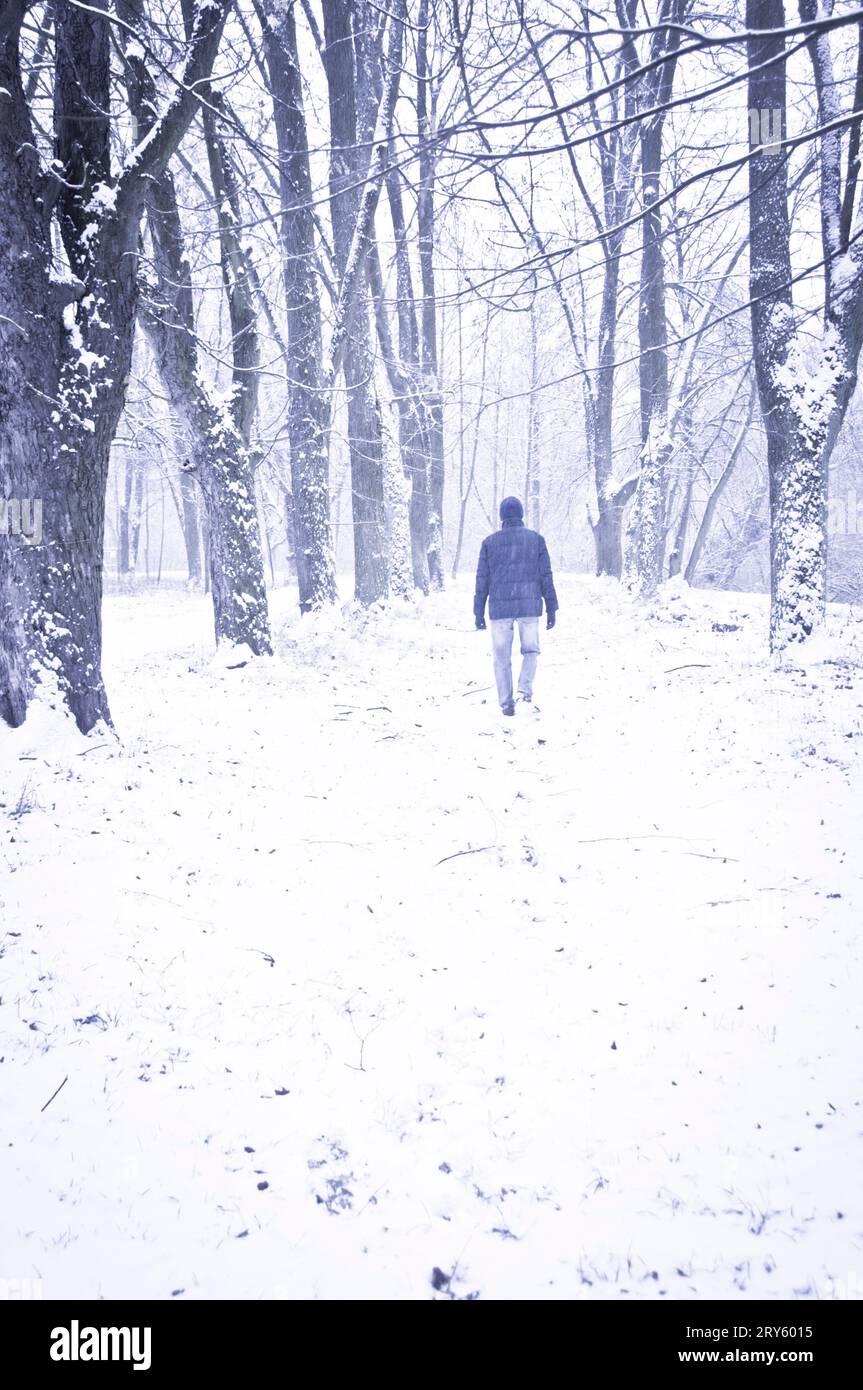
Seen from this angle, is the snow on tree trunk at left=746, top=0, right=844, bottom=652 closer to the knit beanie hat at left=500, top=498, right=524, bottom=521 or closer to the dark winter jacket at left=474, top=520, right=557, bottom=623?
the dark winter jacket at left=474, top=520, right=557, bottom=623

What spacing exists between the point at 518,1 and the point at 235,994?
15.3 feet

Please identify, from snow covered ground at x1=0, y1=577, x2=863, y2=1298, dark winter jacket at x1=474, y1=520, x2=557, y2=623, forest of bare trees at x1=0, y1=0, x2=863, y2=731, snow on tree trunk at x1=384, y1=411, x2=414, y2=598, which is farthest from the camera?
snow on tree trunk at x1=384, y1=411, x2=414, y2=598

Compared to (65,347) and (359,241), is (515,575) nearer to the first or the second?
(65,347)

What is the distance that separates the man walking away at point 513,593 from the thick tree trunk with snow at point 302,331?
13.2 ft

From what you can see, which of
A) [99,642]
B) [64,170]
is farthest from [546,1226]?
[64,170]

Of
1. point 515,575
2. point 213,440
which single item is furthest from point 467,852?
point 213,440

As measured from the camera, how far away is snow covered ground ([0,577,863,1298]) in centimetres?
217

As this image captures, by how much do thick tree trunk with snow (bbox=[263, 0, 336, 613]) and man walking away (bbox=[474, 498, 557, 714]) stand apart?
4032 mm

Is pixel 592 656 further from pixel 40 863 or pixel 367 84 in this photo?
pixel 367 84

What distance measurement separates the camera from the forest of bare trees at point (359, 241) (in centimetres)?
455

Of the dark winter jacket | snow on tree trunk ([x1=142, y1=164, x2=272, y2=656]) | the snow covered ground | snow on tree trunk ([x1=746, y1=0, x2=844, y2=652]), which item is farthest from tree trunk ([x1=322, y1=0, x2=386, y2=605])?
the snow covered ground

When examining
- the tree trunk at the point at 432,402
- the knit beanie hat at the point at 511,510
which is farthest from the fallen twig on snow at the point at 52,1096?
the tree trunk at the point at 432,402

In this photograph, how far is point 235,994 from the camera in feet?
11.1

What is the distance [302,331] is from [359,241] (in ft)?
5.48
